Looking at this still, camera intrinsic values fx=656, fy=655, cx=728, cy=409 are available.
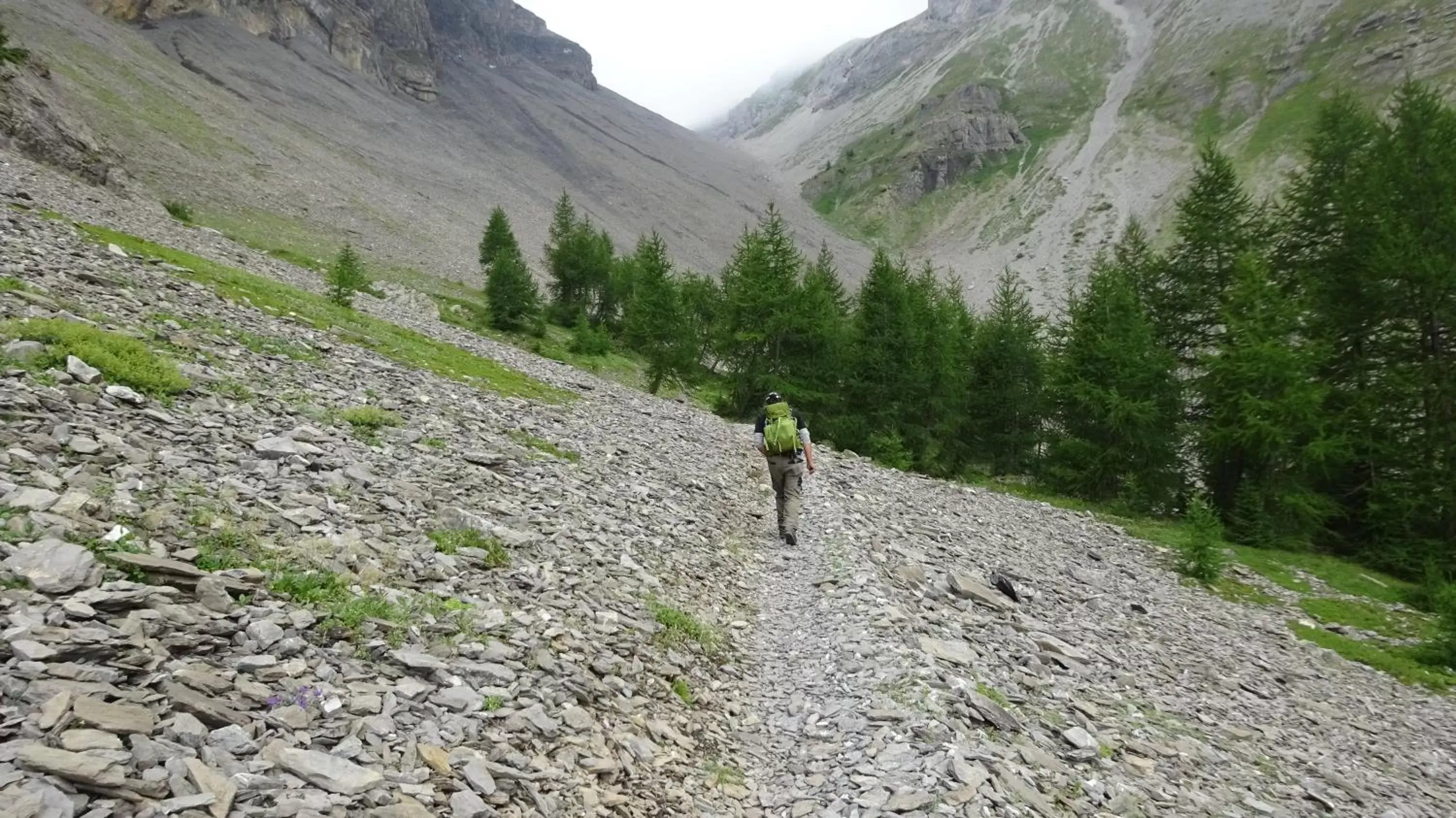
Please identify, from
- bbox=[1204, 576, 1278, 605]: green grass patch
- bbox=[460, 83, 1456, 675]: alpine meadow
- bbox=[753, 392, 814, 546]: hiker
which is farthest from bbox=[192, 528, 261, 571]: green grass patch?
bbox=[460, 83, 1456, 675]: alpine meadow

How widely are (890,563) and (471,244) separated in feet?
324

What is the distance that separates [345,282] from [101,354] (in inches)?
1070

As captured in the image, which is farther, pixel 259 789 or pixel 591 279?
pixel 591 279

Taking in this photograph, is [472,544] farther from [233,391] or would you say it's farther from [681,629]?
[233,391]

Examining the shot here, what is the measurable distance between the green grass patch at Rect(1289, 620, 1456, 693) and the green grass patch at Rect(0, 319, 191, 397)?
26383 mm

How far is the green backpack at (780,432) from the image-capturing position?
658 inches

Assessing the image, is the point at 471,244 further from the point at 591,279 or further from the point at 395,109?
the point at 395,109

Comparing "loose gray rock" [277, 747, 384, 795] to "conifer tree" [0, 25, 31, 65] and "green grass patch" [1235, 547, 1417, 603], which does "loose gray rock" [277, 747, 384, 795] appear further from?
"conifer tree" [0, 25, 31, 65]

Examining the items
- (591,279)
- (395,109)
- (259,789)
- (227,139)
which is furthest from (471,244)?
(259,789)

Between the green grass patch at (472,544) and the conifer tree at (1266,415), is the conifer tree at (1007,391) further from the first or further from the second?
the green grass patch at (472,544)

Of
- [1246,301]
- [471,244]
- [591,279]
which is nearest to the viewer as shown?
[1246,301]

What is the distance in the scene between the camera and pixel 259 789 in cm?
438

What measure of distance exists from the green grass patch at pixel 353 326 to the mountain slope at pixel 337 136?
40.5 m

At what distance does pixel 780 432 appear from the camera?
16.8m
